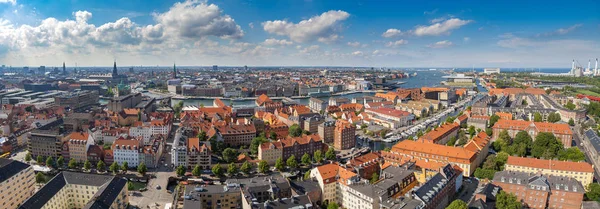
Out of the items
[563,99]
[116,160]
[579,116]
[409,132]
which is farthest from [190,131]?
[563,99]

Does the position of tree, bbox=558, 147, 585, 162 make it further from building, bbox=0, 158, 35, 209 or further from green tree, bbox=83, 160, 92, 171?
building, bbox=0, 158, 35, 209

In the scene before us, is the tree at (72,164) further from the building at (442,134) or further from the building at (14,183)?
the building at (442,134)

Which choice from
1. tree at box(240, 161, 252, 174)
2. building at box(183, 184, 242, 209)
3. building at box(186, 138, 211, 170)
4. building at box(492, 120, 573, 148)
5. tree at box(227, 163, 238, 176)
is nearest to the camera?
building at box(183, 184, 242, 209)

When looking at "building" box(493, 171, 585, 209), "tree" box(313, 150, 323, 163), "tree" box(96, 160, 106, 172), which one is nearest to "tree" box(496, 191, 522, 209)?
"building" box(493, 171, 585, 209)

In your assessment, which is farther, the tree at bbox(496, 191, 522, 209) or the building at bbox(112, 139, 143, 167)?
the building at bbox(112, 139, 143, 167)

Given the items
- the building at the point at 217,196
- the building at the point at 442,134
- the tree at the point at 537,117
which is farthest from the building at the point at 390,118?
the building at the point at 217,196

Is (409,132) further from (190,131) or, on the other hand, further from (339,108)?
(190,131)
